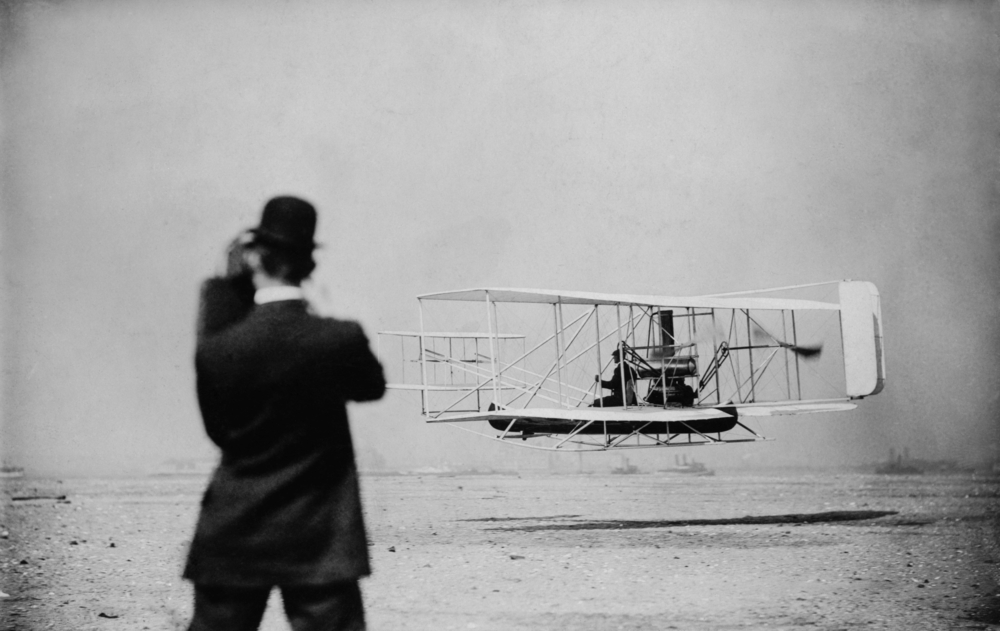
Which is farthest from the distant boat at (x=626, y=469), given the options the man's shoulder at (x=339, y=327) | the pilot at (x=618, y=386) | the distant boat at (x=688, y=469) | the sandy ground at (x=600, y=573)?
the man's shoulder at (x=339, y=327)

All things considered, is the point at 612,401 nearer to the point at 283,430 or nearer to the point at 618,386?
the point at 618,386

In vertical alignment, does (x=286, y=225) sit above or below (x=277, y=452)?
above

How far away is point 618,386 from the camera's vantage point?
10805mm

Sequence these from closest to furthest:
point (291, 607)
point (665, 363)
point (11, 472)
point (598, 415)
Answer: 1. point (291, 607)
2. point (11, 472)
3. point (598, 415)
4. point (665, 363)

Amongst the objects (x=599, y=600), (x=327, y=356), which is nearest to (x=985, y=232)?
(x=599, y=600)

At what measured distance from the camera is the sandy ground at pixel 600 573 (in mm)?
5113

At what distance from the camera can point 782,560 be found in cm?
705

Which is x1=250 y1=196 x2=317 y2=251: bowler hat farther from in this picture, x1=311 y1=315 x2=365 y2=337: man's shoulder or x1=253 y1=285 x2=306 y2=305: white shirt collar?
x1=311 y1=315 x2=365 y2=337: man's shoulder

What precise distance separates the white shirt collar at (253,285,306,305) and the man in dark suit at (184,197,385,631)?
0.02 meters

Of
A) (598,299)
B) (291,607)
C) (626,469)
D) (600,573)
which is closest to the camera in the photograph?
(291,607)

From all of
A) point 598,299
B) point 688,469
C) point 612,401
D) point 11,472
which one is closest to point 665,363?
point 612,401

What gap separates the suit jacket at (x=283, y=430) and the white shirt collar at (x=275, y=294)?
0.11ft

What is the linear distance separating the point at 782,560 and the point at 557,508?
8112 mm

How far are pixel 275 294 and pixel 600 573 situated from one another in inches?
198
